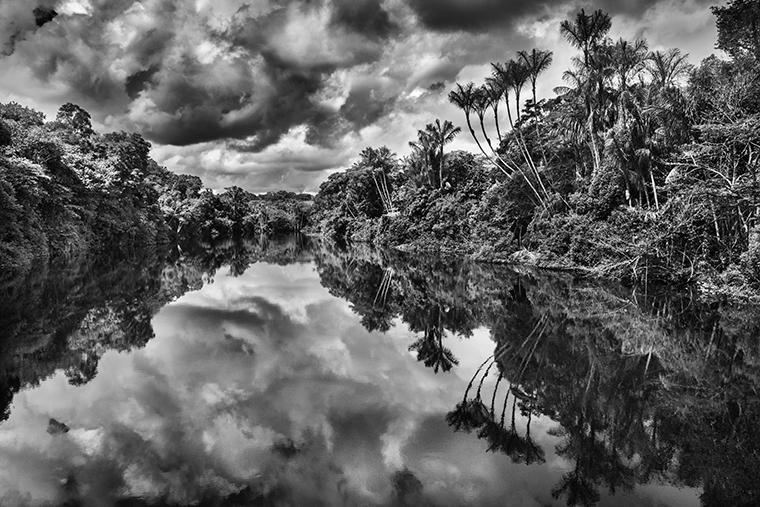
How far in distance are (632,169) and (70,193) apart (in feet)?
115

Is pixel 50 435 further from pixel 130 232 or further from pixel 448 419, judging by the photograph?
pixel 130 232

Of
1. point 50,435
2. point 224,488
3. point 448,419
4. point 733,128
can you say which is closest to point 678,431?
point 448,419

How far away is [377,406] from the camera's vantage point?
6176 millimetres

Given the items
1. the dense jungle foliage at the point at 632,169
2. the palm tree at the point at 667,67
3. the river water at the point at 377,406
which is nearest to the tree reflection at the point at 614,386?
the river water at the point at 377,406

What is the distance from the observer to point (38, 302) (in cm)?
1318

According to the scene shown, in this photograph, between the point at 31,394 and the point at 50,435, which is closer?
the point at 50,435

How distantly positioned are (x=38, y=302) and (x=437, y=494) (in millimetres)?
14054

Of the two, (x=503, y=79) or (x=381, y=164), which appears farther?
(x=381, y=164)

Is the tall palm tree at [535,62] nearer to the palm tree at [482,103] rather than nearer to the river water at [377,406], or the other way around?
the palm tree at [482,103]

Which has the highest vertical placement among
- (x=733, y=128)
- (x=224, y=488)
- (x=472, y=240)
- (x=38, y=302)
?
(x=472, y=240)

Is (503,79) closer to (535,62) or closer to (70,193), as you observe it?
(535,62)

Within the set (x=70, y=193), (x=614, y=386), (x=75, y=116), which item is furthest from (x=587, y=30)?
(x=75, y=116)

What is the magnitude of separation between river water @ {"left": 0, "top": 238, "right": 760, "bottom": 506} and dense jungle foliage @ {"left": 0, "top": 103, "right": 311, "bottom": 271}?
14398 mm

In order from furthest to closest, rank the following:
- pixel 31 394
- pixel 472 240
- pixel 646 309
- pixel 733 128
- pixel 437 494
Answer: pixel 472 240
pixel 733 128
pixel 646 309
pixel 31 394
pixel 437 494
